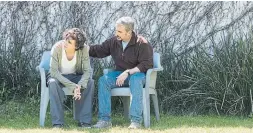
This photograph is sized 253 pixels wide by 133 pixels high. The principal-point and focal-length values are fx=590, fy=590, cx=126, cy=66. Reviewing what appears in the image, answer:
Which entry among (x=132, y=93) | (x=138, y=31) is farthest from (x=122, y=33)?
(x=138, y=31)

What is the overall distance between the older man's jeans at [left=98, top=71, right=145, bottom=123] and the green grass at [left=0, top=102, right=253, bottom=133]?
0.15 meters

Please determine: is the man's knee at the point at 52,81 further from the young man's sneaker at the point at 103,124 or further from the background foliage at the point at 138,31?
the background foliage at the point at 138,31

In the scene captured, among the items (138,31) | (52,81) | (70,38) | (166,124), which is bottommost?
(166,124)

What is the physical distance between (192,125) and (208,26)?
184 centimetres

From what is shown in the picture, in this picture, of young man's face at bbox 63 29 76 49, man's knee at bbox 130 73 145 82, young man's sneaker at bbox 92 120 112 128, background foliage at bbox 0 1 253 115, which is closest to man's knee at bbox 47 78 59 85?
→ young man's face at bbox 63 29 76 49

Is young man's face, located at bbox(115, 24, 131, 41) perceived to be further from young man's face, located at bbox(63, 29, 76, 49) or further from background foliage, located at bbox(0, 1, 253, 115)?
background foliage, located at bbox(0, 1, 253, 115)

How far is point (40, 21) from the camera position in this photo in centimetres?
730

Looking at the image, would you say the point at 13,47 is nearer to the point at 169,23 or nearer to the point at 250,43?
the point at 169,23

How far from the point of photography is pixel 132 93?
18.5 feet

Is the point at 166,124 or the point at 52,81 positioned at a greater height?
the point at 52,81

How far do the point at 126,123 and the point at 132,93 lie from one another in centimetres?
46

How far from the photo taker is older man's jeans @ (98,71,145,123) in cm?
562

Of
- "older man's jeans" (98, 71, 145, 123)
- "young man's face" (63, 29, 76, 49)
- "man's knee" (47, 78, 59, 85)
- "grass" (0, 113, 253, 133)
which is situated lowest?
"grass" (0, 113, 253, 133)

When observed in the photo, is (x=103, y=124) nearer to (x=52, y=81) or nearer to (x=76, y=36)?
(x=52, y=81)
